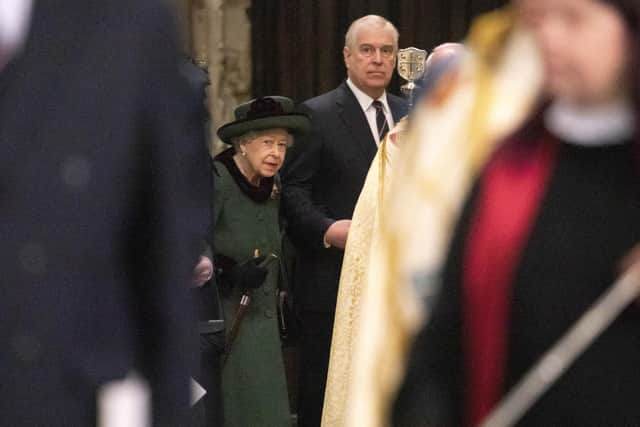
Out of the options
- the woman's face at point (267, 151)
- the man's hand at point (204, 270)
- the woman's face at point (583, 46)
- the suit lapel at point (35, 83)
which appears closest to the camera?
the woman's face at point (583, 46)

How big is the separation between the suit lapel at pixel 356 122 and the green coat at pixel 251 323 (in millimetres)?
383

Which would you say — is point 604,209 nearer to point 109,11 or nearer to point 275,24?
point 109,11

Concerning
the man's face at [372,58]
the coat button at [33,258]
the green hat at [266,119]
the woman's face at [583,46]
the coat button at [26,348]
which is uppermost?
the woman's face at [583,46]

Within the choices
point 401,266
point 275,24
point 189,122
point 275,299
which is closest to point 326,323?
point 275,299

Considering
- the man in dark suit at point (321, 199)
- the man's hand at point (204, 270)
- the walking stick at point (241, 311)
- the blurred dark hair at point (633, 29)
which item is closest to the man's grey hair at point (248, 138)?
the man in dark suit at point (321, 199)

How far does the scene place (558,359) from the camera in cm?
171

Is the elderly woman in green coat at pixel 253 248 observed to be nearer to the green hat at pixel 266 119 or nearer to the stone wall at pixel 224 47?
the green hat at pixel 266 119

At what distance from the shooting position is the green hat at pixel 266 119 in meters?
5.95

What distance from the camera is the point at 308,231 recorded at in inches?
226

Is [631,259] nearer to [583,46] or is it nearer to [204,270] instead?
[583,46]

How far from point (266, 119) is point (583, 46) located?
4.36 metres

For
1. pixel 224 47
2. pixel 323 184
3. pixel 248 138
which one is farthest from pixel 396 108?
pixel 224 47

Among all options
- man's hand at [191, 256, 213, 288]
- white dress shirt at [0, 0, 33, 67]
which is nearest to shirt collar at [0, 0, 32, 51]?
white dress shirt at [0, 0, 33, 67]

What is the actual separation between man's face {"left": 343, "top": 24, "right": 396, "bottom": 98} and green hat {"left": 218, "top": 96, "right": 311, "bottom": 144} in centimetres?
28
